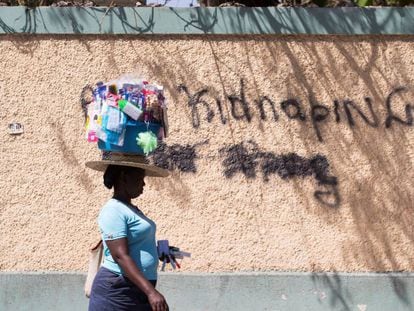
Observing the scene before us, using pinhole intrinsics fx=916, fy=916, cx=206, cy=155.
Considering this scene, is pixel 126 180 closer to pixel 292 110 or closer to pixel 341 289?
pixel 292 110

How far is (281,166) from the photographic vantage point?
728 centimetres

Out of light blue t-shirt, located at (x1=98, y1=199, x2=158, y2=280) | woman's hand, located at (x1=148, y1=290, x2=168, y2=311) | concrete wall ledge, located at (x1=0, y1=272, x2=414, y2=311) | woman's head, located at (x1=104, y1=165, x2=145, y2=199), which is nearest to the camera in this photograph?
woman's hand, located at (x1=148, y1=290, x2=168, y2=311)

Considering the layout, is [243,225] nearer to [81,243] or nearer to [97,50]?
[81,243]

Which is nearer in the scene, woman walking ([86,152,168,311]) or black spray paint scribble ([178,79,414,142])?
woman walking ([86,152,168,311])

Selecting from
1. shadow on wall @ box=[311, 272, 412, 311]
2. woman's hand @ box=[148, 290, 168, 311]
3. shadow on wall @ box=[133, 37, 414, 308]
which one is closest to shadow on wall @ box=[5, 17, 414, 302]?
shadow on wall @ box=[133, 37, 414, 308]

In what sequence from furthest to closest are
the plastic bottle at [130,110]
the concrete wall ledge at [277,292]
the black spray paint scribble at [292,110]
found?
the black spray paint scribble at [292,110] < the concrete wall ledge at [277,292] < the plastic bottle at [130,110]

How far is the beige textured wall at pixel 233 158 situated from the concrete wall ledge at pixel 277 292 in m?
0.10

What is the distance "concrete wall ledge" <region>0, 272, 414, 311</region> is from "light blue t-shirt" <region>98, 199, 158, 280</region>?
7.67 feet

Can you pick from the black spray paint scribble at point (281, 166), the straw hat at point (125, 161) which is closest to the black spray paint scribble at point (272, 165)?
the black spray paint scribble at point (281, 166)

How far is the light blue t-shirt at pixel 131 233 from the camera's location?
15.8 ft

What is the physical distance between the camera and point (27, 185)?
7332mm

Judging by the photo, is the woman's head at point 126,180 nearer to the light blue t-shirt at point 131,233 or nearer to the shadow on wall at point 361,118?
the light blue t-shirt at point 131,233

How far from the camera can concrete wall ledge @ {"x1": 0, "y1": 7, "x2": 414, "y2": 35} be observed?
287 inches

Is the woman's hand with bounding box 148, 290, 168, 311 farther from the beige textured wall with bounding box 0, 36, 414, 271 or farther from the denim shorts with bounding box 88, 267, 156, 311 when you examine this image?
the beige textured wall with bounding box 0, 36, 414, 271
